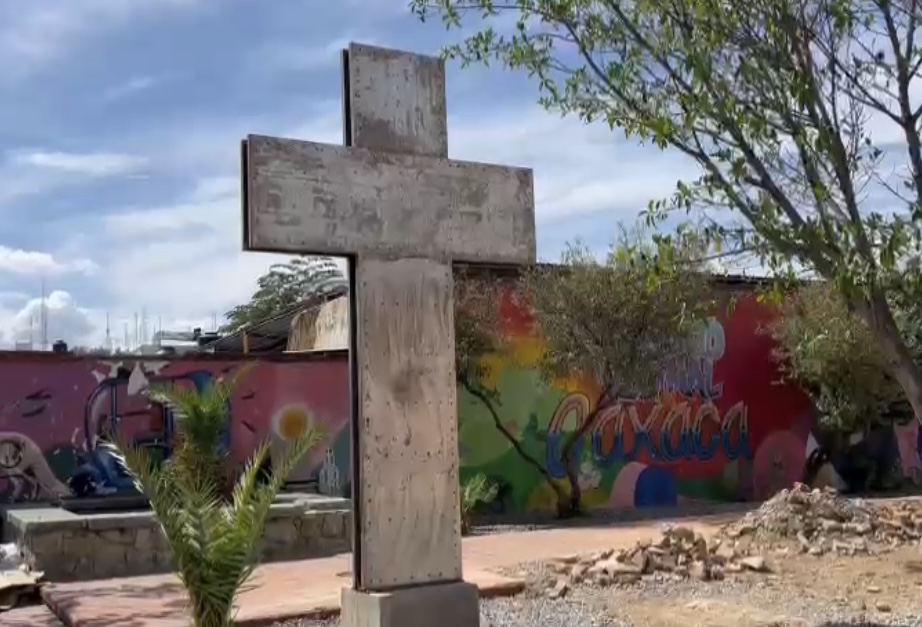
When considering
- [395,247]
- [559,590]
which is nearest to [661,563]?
[559,590]

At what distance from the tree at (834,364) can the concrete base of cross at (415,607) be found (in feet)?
39.5

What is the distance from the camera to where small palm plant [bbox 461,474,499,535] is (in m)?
14.8

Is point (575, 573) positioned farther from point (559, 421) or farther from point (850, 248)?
point (559, 421)

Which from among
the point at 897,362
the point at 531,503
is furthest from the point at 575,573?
the point at 531,503

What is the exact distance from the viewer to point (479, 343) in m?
17.0

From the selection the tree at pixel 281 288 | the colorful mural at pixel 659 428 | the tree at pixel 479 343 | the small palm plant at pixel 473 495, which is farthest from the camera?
the tree at pixel 281 288

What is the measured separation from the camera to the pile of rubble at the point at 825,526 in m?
12.0

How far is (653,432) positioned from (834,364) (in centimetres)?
344

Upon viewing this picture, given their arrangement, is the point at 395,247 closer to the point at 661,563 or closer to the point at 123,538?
the point at 661,563

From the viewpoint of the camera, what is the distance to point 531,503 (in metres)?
18.3

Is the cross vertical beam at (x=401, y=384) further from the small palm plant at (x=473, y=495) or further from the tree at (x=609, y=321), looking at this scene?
the tree at (x=609, y=321)

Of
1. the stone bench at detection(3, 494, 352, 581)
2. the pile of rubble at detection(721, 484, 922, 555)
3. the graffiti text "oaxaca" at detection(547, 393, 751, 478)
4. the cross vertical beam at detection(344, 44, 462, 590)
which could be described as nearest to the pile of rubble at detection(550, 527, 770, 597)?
the pile of rubble at detection(721, 484, 922, 555)

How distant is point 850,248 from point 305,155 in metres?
3.32

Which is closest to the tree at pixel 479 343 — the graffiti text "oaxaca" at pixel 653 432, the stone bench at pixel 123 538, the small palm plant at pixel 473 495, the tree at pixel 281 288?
the small palm plant at pixel 473 495
